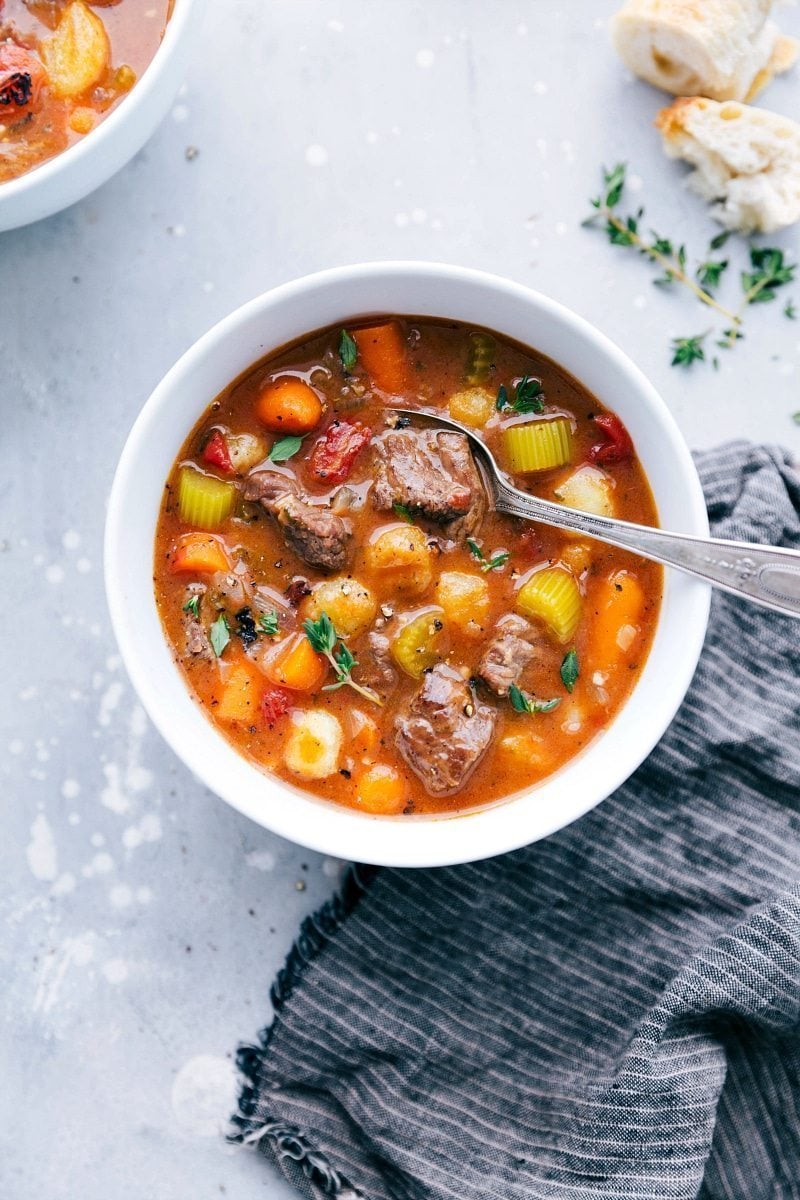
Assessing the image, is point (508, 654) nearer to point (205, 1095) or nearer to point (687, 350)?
point (687, 350)

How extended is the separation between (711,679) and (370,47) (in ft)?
7.60

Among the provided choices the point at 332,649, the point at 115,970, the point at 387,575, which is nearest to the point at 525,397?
the point at 387,575

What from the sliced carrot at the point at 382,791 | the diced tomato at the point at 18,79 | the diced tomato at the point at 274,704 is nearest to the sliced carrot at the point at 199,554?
the diced tomato at the point at 274,704

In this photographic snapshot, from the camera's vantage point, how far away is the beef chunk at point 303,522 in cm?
286

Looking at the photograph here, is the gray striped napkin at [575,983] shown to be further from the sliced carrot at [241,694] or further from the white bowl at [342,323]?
the sliced carrot at [241,694]

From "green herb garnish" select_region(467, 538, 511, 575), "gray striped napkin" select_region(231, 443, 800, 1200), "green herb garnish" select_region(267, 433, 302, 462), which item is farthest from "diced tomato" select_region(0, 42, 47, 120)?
"gray striped napkin" select_region(231, 443, 800, 1200)

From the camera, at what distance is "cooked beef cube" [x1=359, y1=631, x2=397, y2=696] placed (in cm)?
299

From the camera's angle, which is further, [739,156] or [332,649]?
[739,156]

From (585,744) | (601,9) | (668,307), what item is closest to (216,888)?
(585,744)

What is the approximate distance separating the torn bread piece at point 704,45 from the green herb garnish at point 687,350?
0.79 m

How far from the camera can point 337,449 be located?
2965 mm

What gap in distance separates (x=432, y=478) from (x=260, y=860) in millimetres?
1450

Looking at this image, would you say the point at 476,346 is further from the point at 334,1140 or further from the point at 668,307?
the point at 334,1140

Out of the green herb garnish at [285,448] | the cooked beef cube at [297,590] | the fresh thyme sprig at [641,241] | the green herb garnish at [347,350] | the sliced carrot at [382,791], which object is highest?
the fresh thyme sprig at [641,241]
